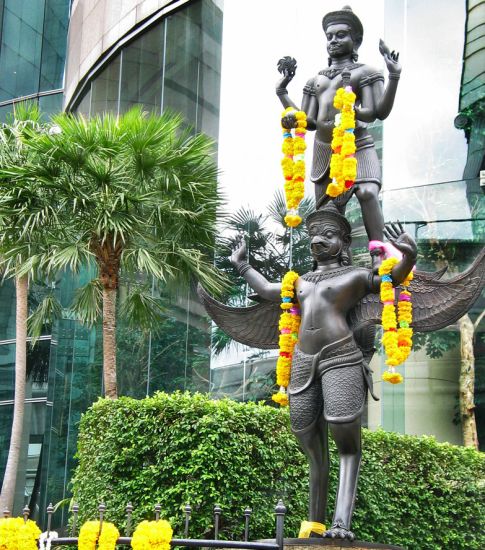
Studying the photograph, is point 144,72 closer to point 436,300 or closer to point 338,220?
point 338,220

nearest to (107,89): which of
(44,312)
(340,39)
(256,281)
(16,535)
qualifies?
(44,312)

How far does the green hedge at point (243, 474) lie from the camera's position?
385 inches

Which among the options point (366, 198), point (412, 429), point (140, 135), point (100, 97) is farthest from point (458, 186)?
point (100, 97)

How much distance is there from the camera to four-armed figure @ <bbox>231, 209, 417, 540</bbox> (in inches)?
268

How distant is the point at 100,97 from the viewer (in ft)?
67.1

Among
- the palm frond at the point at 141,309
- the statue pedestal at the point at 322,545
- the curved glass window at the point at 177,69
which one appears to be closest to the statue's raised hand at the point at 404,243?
the statue pedestal at the point at 322,545

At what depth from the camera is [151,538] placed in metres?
5.51

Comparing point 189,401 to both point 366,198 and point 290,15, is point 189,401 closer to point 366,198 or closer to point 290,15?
point 366,198

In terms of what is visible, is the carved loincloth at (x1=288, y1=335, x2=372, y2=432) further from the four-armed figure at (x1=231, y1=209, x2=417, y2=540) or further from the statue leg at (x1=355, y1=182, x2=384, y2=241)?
the statue leg at (x1=355, y1=182, x2=384, y2=241)

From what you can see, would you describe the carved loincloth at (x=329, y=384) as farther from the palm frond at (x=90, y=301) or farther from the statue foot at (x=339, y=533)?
the palm frond at (x=90, y=301)

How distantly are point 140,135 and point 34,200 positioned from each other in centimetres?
180

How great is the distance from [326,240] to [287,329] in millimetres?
757

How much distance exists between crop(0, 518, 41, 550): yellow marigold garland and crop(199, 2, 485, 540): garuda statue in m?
1.99

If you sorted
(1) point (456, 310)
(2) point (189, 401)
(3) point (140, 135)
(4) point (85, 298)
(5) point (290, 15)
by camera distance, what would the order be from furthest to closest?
(5) point (290, 15) < (4) point (85, 298) < (3) point (140, 135) < (2) point (189, 401) < (1) point (456, 310)
